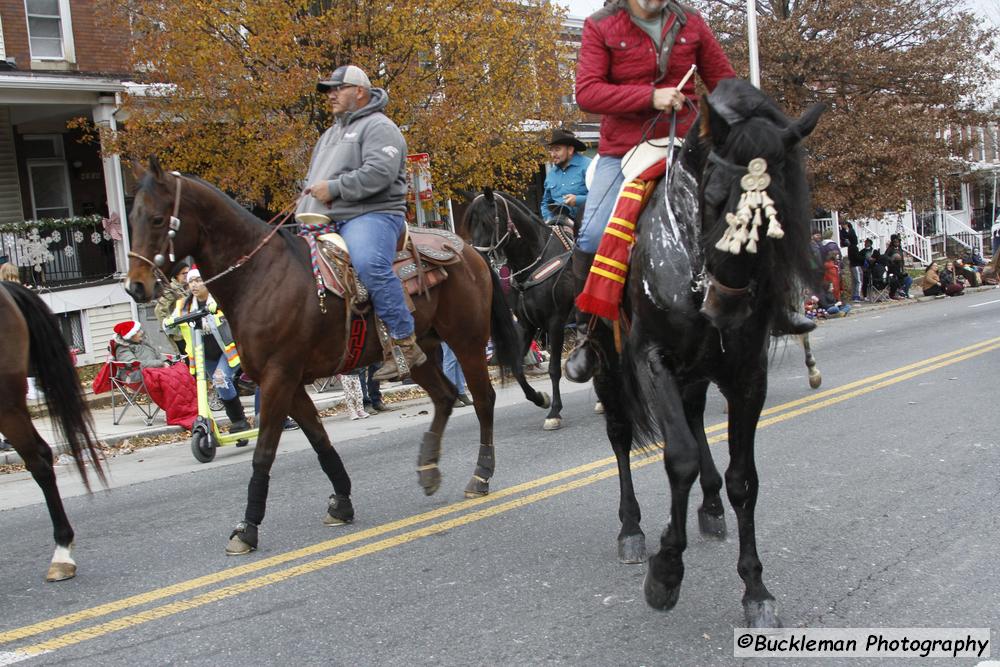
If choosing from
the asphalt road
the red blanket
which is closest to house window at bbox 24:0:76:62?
the red blanket

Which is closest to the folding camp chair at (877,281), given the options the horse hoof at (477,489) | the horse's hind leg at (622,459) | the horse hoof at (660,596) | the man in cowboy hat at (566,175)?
the man in cowboy hat at (566,175)

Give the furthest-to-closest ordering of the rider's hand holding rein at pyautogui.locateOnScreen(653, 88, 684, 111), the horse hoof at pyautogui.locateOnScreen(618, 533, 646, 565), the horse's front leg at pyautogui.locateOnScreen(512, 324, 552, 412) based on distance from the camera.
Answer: the horse's front leg at pyautogui.locateOnScreen(512, 324, 552, 412), the horse hoof at pyautogui.locateOnScreen(618, 533, 646, 565), the rider's hand holding rein at pyautogui.locateOnScreen(653, 88, 684, 111)

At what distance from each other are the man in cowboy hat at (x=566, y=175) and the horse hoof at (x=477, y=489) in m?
4.79

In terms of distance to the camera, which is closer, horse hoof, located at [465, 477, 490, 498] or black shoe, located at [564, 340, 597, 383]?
black shoe, located at [564, 340, 597, 383]

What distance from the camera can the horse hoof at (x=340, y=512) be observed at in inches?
255

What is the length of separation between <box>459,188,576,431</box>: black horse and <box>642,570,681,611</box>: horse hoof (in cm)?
646

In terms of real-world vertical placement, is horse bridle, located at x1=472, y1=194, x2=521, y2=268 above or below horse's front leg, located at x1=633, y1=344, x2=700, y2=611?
above

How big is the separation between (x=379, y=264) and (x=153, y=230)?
1424 mm

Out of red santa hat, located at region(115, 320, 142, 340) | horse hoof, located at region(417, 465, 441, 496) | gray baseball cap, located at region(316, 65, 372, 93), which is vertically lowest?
horse hoof, located at region(417, 465, 441, 496)

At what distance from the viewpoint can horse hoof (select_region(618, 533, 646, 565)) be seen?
5184 millimetres

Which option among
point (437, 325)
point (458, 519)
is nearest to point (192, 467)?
point (437, 325)

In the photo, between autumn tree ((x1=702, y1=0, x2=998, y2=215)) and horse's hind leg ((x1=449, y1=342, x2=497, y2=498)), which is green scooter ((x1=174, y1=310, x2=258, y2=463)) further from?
autumn tree ((x1=702, y1=0, x2=998, y2=215))

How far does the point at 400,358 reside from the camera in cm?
679

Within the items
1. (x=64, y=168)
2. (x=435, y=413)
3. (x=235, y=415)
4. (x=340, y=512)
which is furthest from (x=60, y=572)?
(x=64, y=168)
